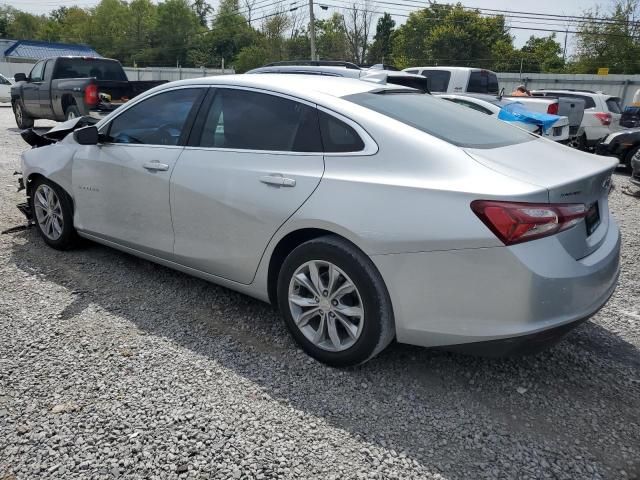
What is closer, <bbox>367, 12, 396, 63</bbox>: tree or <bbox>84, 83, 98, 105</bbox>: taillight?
<bbox>84, 83, 98, 105</bbox>: taillight

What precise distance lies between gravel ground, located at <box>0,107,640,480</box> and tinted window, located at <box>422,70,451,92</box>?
34.0 feet

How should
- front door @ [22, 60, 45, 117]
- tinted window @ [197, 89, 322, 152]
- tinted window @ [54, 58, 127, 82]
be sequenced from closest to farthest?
tinted window @ [197, 89, 322, 152]
tinted window @ [54, 58, 127, 82]
front door @ [22, 60, 45, 117]

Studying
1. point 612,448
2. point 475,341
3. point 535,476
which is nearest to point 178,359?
point 475,341

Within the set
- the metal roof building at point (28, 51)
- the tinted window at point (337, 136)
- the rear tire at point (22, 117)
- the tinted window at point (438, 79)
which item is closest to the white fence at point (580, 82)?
the tinted window at point (438, 79)

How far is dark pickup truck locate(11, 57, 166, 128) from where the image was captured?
11.2 metres

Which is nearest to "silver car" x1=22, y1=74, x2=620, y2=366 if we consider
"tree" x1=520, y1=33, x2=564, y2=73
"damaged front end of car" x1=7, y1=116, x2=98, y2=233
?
"damaged front end of car" x1=7, y1=116, x2=98, y2=233

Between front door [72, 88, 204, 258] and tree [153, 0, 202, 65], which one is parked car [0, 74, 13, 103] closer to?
front door [72, 88, 204, 258]

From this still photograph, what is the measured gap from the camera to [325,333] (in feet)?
10.2

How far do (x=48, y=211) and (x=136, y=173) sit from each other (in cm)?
149

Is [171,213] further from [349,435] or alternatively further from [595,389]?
[595,389]

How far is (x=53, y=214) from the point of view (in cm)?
482

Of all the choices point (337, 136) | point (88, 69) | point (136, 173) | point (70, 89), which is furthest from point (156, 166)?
point (88, 69)

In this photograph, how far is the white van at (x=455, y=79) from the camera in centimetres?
1327

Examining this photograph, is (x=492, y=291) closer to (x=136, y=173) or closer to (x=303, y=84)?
(x=303, y=84)
